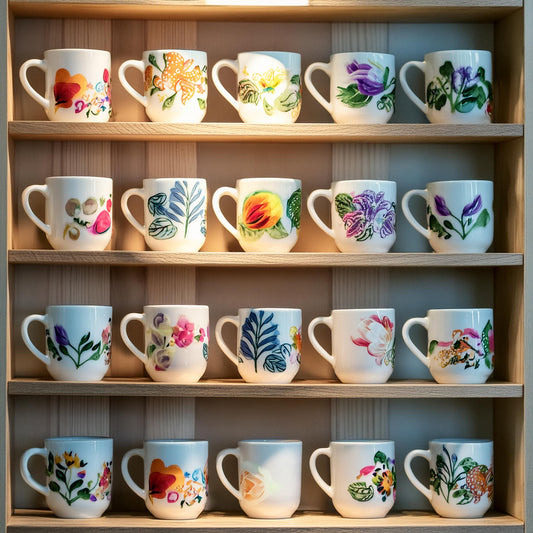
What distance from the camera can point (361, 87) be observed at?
1.58m

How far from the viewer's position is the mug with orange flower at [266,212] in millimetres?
1557

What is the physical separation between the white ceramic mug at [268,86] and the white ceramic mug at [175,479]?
544 millimetres

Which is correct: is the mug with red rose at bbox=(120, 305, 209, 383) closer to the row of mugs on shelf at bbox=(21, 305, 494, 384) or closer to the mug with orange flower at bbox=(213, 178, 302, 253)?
the row of mugs on shelf at bbox=(21, 305, 494, 384)

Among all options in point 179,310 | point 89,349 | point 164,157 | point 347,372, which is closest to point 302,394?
point 347,372

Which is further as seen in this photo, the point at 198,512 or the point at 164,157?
the point at 164,157

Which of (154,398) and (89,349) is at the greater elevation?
(89,349)

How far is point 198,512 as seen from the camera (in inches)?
60.2

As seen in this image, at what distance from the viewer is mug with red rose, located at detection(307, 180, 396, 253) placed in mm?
1562

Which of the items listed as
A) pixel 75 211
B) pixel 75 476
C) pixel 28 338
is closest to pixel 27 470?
pixel 75 476

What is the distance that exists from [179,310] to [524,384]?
564 mm

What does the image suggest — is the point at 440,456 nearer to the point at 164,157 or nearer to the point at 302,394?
the point at 302,394

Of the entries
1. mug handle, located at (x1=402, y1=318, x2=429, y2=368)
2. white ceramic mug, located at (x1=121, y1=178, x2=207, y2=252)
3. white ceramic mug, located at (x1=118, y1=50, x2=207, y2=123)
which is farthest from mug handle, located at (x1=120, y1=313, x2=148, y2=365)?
mug handle, located at (x1=402, y1=318, x2=429, y2=368)

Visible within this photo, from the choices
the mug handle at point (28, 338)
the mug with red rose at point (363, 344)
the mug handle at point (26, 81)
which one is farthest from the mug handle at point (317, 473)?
the mug handle at point (26, 81)

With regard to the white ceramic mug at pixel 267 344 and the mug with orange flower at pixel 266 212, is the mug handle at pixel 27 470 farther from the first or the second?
the mug with orange flower at pixel 266 212
